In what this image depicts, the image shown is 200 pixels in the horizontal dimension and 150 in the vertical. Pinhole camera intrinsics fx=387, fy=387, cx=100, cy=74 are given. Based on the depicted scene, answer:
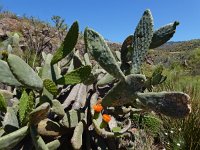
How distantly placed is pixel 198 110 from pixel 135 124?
0.93m

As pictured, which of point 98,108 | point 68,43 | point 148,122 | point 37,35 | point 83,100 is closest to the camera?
point 98,108

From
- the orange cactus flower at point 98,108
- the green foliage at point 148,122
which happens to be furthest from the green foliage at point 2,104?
the green foliage at point 148,122

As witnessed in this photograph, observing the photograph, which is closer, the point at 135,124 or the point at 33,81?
the point at 33,81

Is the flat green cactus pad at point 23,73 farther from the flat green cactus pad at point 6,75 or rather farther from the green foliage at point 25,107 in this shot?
the flat green cactus pad at point 6,75

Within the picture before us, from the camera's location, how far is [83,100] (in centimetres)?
335

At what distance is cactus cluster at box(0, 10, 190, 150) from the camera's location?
9.02ft

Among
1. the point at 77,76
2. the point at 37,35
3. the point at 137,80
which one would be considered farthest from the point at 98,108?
the point at 37,35

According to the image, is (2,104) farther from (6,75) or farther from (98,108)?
(98,108)

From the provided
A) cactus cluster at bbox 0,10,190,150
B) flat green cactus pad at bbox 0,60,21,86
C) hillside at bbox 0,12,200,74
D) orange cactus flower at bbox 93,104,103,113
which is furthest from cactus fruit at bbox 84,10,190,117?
hillside at bbox 0,12,200,74

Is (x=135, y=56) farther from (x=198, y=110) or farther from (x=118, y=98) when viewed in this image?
(x=198, y=110)

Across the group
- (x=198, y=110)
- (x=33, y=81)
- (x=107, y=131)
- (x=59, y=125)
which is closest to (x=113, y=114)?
(x=107, y=131)

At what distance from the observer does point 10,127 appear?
289cm

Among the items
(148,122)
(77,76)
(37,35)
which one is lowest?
(148,122)

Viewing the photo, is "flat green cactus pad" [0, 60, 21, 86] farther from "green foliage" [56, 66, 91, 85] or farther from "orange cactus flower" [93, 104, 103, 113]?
"orange cactus flower" [93, 104, 103, 113]
